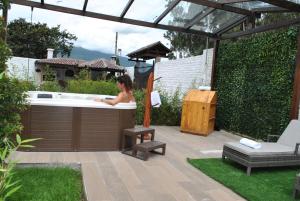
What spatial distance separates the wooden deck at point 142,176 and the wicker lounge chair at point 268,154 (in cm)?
70

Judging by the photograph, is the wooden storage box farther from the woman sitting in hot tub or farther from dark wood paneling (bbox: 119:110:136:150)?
dark wood paneling (bbox: 119:110:136:150)

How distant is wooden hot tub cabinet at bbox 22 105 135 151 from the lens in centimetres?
523

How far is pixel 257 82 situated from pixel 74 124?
14.5 feet

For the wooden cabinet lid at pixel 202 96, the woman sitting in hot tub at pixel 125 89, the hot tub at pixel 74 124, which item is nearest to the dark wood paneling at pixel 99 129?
the hot tub at pixel 74 124

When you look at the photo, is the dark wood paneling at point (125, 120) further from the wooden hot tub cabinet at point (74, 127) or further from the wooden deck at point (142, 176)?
the wooden deck at point (142, 176)

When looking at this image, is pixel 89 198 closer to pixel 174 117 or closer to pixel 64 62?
pixel 174 117

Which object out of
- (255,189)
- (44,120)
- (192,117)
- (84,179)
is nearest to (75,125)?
(44,120)

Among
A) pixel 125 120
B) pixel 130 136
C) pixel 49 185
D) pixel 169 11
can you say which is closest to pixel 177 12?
pixel 169 11

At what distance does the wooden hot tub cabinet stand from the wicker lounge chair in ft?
6.31

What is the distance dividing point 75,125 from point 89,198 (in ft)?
6.74

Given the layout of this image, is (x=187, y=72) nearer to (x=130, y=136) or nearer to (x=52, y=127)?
(x=130, y=136)

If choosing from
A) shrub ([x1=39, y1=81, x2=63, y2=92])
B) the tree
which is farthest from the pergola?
the tree

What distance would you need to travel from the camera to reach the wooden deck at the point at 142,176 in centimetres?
384

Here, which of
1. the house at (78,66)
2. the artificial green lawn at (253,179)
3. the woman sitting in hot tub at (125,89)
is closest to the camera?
the artificial green lawn at (253,179)
